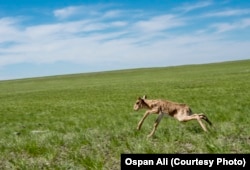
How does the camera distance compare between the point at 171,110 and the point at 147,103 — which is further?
the point at 147,103

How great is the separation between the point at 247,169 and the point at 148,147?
2.73m

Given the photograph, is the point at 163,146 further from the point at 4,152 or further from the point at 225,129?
the point at 4,152

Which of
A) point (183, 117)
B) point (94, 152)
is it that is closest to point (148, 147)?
point (94, 152)

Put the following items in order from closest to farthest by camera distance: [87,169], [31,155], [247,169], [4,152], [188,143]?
[247,169], [87,169], [188,143], [31,155], [4,152]

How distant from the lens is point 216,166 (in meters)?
7.20

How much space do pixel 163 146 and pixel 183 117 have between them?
2.53m

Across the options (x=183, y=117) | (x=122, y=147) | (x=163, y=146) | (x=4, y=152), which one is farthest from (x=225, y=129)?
(x=4, y=152)

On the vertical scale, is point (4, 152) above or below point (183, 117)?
below

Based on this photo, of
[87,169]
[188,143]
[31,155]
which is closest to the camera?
[87,169]

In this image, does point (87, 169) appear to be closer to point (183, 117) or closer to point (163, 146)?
point (163, 146)

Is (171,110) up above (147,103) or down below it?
below

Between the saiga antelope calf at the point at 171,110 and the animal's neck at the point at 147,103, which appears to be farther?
the animal's neck at the point at 147,103

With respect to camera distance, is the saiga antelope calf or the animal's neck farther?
the animal's neck

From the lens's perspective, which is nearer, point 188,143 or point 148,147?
point 148,147
